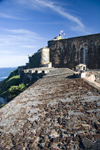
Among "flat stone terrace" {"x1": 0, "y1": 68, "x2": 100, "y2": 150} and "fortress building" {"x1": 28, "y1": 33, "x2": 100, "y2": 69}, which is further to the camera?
"fortress building" {"x1": 28, "y1": 33, "x2": 100, "y2": 69}

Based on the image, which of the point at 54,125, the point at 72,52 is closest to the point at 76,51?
the point at 72,52

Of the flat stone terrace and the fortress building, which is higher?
the fortress building

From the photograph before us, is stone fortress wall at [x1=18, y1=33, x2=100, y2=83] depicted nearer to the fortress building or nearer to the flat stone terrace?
the fortress building

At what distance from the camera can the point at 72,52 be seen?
24.2 meters

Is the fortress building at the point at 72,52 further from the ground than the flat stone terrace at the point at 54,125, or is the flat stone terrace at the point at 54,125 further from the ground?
the fortress building at the point at 72,52

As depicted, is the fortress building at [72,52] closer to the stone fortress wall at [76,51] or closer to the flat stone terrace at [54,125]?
the stone fortress wall at [76,51]

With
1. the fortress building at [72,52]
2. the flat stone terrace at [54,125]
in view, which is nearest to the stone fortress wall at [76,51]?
the fortress building at [72,52]

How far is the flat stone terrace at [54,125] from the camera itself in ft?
8.20

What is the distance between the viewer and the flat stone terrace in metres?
2.50

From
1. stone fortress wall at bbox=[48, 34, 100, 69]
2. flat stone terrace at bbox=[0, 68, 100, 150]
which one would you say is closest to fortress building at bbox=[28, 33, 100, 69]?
stone fortress wall at bbox=[48, 34, 100, 69]

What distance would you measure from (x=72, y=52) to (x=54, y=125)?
2211 centimetres

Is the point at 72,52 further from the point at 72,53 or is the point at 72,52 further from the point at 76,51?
the point at 76,51

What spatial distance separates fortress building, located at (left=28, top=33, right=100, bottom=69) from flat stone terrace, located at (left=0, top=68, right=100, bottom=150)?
18.4 metres

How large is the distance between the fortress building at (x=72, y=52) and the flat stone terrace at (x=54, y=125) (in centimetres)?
1844
